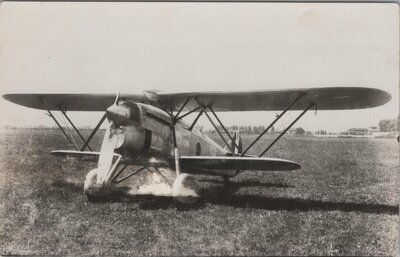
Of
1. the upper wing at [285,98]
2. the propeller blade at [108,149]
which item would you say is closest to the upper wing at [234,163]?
the upper wing at [285,98]

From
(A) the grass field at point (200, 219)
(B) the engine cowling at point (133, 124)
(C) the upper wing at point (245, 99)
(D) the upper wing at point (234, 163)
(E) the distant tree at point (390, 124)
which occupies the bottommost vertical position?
(A) the grass field at point (200, 219)

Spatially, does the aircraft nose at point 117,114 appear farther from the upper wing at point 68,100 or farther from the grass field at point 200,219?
the grass field at point 200,219

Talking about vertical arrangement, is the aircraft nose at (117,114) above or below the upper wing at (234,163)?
above

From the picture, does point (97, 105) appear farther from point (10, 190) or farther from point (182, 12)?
point (182, 12)

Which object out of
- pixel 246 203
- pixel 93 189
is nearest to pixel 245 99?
pixel 246 203

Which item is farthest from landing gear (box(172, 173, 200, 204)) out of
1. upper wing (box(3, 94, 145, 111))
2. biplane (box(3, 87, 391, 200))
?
upper wing (box(3, 94, 145, 111))

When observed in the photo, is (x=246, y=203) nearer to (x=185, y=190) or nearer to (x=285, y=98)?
(x=185, y=190)

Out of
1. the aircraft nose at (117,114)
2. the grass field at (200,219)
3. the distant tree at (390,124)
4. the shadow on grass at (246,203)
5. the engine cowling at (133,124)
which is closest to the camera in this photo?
the grass field at (200,219)
